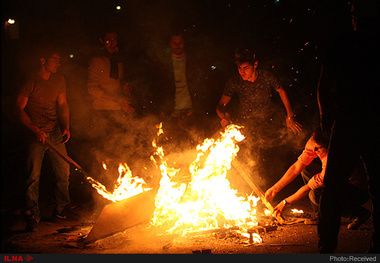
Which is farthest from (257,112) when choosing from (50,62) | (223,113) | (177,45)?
(50,62)

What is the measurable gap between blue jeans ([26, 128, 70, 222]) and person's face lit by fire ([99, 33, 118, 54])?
6.09 ft

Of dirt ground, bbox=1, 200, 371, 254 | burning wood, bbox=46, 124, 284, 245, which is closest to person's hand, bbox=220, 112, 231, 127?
burning wood, bbox=46, 124, 284, 245

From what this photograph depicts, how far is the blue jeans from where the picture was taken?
605cm

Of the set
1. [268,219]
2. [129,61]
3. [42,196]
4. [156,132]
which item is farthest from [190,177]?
[42,196]

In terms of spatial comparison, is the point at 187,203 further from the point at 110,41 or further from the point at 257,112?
the point at 110,41

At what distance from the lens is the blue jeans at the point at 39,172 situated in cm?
605

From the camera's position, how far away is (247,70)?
668cm

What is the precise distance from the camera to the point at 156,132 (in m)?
7.87

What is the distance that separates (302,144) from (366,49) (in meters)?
3.53

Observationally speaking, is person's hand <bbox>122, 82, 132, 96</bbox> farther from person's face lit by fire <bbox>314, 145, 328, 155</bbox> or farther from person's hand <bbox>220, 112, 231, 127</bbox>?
person's face lit by fire <bbox>314, 145, 328, 155</bbox>

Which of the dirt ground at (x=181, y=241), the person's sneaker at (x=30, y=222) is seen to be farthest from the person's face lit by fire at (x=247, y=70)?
the person's sneaker at (x=30, y=222)

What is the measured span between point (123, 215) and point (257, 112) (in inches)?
123

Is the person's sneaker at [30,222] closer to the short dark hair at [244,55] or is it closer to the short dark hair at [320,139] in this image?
the short dark hair at [244,55]

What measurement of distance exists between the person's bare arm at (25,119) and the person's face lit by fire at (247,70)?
3681 millimetres
